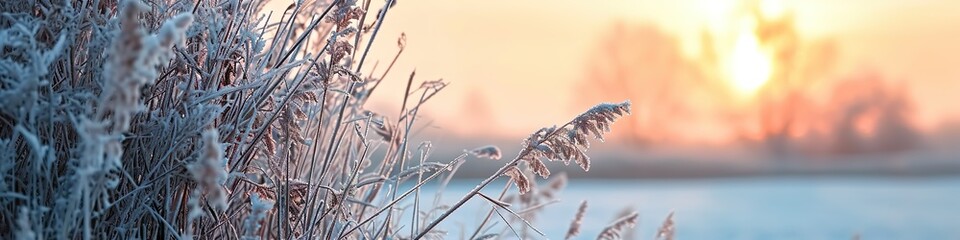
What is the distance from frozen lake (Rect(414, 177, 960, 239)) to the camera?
7.27 metres

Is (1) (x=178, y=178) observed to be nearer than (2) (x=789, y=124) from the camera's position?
Yes

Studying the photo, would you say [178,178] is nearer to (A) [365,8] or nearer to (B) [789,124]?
(A) [365,8]

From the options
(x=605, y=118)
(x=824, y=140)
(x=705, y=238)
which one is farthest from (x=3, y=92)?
(x=824, y=140)

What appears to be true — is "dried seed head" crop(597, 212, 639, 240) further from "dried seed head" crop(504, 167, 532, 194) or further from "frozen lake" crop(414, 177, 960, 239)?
"frozen lake" crop(414, 177, 960, 239)

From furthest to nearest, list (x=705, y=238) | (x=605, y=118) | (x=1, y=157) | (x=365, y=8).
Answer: (x=705, y=238) < (x=365, y=8) < (x=605, y=118) < (x=1, y=157)

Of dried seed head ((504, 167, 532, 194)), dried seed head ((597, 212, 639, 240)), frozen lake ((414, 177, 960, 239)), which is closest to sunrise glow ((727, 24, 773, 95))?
frozen lake ((414, 177, 960, 239))

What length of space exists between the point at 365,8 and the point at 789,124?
2769 centimetres

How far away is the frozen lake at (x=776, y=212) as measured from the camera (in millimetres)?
7270

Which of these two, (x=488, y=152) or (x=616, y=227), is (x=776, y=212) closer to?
(x=616, y=227)

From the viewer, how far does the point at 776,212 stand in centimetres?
991

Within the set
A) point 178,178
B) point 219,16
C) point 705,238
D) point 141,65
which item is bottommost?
point 141,65

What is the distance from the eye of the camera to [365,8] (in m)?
1.72

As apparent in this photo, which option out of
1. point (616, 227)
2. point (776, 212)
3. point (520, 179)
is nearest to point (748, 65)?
point (776, 212)

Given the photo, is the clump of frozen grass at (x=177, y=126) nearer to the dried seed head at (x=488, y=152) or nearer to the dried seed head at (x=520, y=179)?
the dried seed head at (x=520, y=179)
